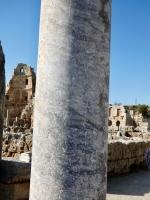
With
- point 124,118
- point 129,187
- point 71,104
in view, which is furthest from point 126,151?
point 124,118

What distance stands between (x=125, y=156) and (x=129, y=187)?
2096 millimetres

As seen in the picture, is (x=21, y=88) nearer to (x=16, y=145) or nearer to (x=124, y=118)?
(x=124, y=118)

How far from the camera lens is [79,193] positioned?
1.93 meters

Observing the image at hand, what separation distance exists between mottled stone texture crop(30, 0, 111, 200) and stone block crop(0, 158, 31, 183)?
1.18 meters

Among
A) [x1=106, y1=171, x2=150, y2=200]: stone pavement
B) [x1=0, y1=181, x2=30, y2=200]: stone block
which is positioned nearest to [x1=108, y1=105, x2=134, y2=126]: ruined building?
[x1=106, y1=171, x2=150, y2=200]: stone pavement

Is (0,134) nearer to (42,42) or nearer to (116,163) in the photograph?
(42,42)

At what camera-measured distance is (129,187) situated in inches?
281

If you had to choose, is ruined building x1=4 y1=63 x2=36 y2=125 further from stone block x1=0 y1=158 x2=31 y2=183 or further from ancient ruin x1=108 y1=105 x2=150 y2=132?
stone block x1=0 y1=158 x2=31 y2=183

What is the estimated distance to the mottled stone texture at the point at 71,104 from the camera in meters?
1.96

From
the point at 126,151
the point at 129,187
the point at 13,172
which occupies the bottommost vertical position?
the point at 129,187

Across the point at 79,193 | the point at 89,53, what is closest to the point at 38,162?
the point at 79,193

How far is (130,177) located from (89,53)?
724 centimetres

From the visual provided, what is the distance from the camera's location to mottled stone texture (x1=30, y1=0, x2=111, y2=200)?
1.96 metres

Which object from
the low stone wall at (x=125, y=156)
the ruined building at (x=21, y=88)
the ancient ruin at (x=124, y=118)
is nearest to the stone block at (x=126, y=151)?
the low stone wall at (x=125, y=156)
